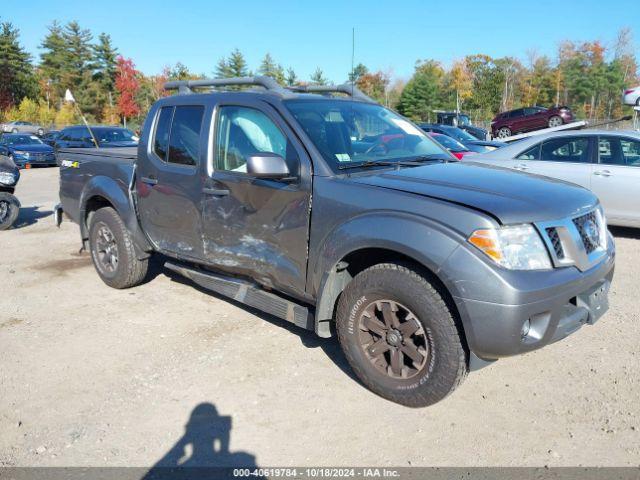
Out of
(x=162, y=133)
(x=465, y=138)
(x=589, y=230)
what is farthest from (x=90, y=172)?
(x=465, y=138)

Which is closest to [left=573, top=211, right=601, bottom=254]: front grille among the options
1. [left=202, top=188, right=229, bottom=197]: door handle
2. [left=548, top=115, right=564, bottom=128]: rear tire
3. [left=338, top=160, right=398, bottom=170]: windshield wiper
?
[left=338, top=160, right=398, bottom=170]: windshield wiper

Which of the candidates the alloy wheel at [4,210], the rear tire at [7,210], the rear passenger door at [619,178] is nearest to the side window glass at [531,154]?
the rear passenger door at [619,178]

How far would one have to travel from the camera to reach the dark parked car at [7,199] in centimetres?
886

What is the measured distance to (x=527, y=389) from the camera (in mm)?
3477

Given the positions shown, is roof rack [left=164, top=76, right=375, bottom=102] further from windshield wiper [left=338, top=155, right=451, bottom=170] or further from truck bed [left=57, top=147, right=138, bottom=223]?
windshield wiper [left=338, top=155, right=451, bottom=170]

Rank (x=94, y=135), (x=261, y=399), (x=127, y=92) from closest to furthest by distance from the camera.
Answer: (x=261, y=399), (x=94, y=135), (x=127, y=92)

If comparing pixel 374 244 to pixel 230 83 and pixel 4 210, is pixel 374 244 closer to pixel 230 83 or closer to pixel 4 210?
pixel 230 83

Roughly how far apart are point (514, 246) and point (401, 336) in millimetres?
858

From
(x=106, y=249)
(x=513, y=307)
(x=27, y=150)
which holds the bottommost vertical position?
(x=106, y=249)

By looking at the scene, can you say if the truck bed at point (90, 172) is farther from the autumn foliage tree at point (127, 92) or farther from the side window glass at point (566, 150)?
the autumn foliage tree at point (127, 92)

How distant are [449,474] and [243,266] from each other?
6.87 ft

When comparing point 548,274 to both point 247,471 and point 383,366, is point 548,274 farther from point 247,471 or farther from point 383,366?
point 247,471

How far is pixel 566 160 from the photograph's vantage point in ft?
26.2

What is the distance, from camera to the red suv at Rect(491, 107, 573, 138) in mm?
28766
